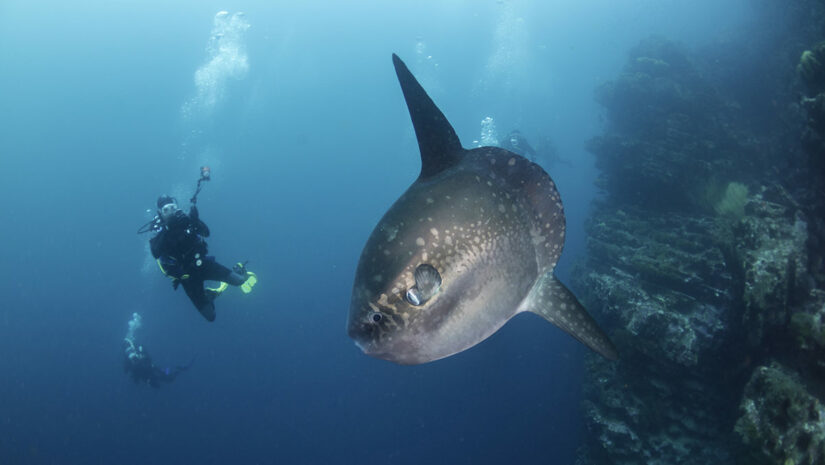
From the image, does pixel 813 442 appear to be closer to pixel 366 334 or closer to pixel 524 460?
pixel 366 334

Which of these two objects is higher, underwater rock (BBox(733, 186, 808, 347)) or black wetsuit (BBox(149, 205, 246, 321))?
black wetsuit (BBox(149, 205, 246, 321))

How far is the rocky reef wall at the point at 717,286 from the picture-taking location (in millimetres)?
3988

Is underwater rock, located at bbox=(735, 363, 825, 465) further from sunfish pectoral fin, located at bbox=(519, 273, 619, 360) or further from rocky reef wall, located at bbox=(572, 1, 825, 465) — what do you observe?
sunfish pectoral fin, located at bbox=(519, 273, 619, 360)

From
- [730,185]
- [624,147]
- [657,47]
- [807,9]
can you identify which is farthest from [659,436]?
[657,47]

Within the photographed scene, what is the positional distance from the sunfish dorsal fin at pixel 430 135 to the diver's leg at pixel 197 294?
8.00m

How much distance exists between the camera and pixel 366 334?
1296mm

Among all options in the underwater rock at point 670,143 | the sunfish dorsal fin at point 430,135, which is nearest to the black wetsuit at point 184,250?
the sunfish dorsal fin at point 430,135

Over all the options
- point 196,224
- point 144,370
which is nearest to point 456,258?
point 196,224

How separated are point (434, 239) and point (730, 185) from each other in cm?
1258

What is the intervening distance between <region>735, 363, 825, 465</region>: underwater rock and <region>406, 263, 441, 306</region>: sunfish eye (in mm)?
4077

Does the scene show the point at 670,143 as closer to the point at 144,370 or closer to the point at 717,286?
the point at 717,286

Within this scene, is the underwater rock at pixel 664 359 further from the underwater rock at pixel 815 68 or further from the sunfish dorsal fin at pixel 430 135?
the sunfish dorsal fin at pixel 430 135

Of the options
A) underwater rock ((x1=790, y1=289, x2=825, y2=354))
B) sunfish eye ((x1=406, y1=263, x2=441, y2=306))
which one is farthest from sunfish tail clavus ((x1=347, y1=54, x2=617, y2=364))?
underwater rock ((x1=790, y1=289, x2=825, y2=354))

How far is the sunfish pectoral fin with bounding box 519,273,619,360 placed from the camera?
1763 millimetres
